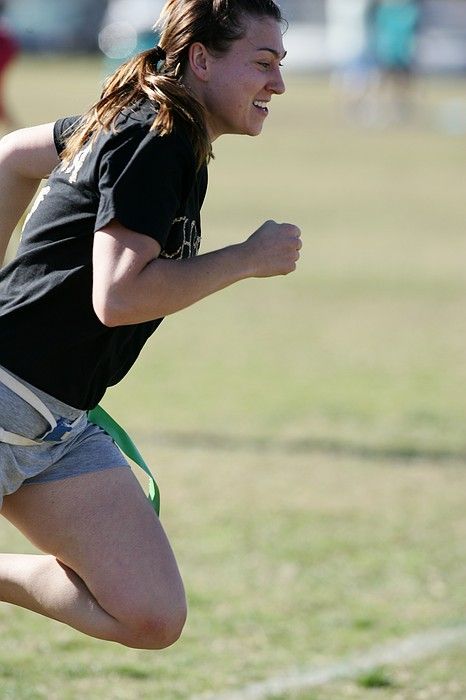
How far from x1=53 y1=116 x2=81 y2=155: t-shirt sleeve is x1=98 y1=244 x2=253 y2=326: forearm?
59 centimetres

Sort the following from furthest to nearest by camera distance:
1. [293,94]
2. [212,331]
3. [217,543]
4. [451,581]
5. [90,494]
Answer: [293,94] → [212,331] → [217,543] → [451,581] → [90,494]

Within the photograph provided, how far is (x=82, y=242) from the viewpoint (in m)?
3.52

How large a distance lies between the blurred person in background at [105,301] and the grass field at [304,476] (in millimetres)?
962

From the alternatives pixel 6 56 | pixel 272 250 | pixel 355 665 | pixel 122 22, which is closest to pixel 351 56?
pixel 122 22

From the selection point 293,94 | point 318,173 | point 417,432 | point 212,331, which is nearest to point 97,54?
point 293,94

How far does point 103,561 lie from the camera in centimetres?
359

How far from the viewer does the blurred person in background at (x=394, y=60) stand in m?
32.2

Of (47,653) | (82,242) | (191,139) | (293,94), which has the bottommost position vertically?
(47,653)

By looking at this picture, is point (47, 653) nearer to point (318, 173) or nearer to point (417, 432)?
point (417, 432)

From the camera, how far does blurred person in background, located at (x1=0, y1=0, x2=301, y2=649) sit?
3.41 meters

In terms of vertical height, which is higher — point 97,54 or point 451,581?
point 97,54

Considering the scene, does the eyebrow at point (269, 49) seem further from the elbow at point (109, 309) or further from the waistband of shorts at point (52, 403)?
the waistband of shorts at point (52, 403)

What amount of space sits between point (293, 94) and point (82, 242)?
112ft

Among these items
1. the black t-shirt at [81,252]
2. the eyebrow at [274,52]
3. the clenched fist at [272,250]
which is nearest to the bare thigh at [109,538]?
the black t-shirt at [81,252]
